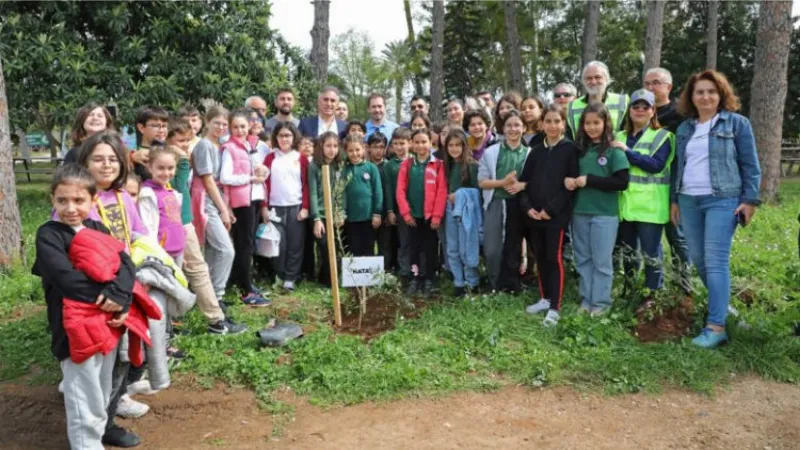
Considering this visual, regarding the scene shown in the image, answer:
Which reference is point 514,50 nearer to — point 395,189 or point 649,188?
point 395,189

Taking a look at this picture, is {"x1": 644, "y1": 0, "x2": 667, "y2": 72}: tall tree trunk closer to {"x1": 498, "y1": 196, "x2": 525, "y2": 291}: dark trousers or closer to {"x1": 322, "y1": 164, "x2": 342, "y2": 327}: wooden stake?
{"x1": 498, "y1": 196, "x2": 525, "y2": 291}: dark trousers

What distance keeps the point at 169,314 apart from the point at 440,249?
359 cm

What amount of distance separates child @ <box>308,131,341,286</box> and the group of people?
0.08 feet

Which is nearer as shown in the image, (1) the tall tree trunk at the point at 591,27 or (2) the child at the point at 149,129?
(2) the child at the point at 149,129

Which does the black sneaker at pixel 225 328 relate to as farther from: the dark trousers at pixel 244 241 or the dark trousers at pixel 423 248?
the dark trousers at pixel 423 248

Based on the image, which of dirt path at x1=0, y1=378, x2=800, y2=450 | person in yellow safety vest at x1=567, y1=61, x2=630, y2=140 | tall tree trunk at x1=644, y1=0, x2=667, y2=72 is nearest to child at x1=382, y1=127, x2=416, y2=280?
person in yellow safety vest at x1=567, y1=61, x2=630, y2=140

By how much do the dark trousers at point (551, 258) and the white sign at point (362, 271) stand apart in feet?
4.79

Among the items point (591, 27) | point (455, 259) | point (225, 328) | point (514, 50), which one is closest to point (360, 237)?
point (455, 259)

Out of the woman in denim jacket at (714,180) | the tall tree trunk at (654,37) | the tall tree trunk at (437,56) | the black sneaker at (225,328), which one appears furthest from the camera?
the tall tree trunk at (437,56)

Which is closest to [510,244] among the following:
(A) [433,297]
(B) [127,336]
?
(A) [433,297]

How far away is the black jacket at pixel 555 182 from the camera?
5.08 m

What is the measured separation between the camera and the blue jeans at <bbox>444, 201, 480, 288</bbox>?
19.6 feet

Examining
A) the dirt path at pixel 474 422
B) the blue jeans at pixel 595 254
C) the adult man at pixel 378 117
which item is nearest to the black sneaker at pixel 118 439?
the dirt path at pixel 474 422

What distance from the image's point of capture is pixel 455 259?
600 cm
